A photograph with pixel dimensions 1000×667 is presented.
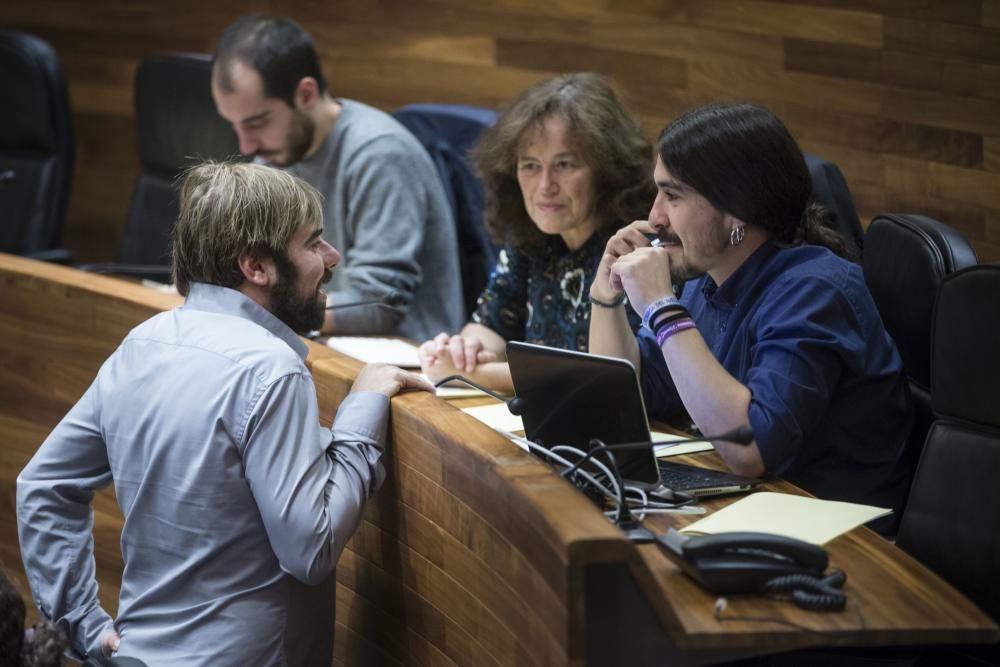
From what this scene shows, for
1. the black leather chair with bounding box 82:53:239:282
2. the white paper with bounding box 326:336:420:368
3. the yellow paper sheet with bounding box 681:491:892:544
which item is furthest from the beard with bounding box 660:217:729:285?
the black leather chair with bounding box 82:53:239:282

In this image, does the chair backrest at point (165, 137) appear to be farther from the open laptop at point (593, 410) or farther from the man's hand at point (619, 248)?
the open laptop at point (593, 410)

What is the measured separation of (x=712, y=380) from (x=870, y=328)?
0.27 m

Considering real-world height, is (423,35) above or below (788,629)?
above

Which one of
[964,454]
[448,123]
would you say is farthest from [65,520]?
[448,123]

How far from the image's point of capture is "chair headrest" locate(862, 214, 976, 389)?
6.64 ft

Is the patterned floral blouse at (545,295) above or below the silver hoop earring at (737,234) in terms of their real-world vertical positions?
below


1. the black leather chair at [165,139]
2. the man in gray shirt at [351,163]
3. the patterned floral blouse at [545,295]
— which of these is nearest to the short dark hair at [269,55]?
the man in gray shirt at [351,163]

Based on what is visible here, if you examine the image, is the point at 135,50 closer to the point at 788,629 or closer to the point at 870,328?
the point at 870,328

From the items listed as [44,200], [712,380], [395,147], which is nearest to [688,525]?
[712,380]

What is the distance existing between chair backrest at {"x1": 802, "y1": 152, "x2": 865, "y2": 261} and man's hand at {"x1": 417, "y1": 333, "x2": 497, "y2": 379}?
2.21 feet

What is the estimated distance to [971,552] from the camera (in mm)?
1717

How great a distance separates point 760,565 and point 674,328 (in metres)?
0.49

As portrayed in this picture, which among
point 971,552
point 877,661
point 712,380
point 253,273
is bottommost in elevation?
point 877,661

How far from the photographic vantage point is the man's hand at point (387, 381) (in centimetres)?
190
